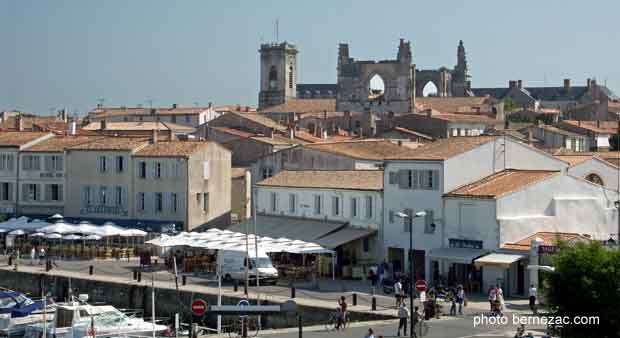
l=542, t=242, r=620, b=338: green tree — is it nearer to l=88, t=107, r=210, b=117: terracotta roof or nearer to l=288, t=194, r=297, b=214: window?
l=288, t=194, r=297, b=214: window

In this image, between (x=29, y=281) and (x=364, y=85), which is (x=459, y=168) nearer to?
(x=29, y=281)

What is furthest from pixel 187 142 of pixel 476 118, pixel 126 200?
pixel 476 118

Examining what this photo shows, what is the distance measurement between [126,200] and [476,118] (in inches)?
1773

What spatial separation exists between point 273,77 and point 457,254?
129708 millimetres

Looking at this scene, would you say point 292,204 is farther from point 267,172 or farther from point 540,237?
point 540,237

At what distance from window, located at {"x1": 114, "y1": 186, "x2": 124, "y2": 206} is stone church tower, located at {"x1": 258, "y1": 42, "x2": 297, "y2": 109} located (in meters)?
107

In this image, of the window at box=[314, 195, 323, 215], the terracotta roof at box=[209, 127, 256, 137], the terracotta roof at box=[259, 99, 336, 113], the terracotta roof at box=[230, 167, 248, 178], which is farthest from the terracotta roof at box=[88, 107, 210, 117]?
the window at box=[314, 195, 323, 215]

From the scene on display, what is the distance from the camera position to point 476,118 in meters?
109

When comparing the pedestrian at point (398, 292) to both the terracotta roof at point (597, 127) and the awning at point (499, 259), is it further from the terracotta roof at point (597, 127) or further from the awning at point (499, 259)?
the terracotta roof at point (597, 127)

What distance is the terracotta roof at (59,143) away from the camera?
7475 centimetres

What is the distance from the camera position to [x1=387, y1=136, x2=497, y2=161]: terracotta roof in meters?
53.7

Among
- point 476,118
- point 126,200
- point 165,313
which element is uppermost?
point 476,118

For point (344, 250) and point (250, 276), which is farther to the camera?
point (344, 250)

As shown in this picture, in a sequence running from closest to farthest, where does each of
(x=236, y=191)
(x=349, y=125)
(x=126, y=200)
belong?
(x=126, y=200), (x=236, y=191), (x=349, y=125)
